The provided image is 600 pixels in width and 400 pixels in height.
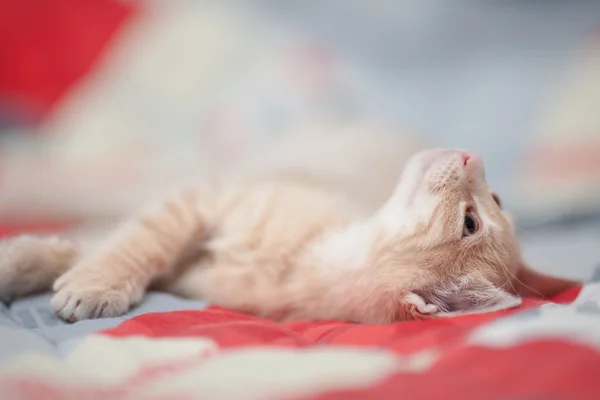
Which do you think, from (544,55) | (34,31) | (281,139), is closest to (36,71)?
(34,31)

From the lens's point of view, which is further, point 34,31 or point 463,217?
point 34,31

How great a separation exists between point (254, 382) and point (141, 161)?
1.82 meters

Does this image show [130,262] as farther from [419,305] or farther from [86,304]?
[419,305]

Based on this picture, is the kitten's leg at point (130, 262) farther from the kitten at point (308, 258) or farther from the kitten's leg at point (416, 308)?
the kitten's leg at point (416, 308)

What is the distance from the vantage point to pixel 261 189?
1556 mm

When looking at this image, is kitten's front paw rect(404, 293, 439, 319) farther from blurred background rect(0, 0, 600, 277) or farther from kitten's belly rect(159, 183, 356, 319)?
blurred background rect(0, 0, 600, 277)

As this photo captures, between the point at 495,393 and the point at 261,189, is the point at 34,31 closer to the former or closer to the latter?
the point at 261,189

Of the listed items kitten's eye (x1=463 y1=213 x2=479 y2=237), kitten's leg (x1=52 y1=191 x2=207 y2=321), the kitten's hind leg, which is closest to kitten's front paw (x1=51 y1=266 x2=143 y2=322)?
kitten's leg (x1=52 y1=191 x2=207 y2=321)

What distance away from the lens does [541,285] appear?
119 centimetres

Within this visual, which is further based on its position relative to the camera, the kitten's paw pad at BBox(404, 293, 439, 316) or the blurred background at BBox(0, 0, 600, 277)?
the blurred background at BBox(0, 0, 600, 277)

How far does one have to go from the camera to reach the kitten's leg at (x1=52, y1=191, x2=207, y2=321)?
41.8 inches

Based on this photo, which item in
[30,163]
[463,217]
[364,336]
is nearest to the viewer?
[364,336]

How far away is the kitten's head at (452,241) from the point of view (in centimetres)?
109

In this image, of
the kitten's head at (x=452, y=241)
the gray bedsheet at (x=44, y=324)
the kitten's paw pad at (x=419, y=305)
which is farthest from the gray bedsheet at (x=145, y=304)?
the kitten's paw pad at (x=419, y=305)
